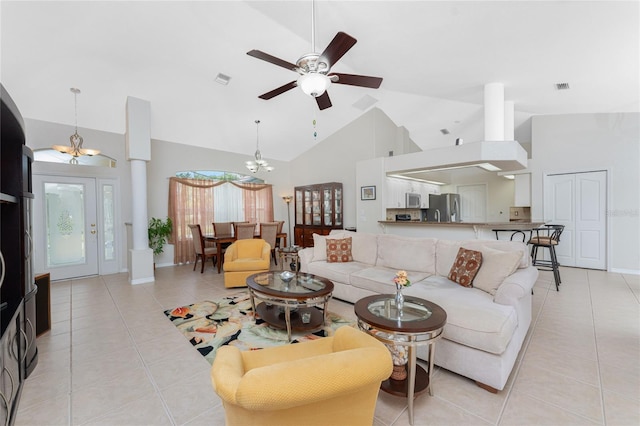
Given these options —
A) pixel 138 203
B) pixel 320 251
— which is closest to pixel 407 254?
pixel 320 251

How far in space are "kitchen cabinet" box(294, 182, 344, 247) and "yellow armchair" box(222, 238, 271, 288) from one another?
2.88m

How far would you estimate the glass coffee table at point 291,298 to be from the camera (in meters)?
2.61

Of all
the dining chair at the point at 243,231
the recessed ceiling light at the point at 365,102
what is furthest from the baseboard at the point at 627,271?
the dining chair at the point at 243,231

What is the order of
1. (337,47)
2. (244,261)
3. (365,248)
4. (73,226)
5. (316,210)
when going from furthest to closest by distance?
(316,210), (73,226), (244,261), (365,248), (337,47)

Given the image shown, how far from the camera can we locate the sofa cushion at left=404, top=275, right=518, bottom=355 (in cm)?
186

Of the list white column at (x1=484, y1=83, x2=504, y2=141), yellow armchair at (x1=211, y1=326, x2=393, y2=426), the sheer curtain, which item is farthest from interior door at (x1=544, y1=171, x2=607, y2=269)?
the sheer curtain

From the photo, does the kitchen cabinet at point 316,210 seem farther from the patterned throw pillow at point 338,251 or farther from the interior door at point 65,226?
the interior door at point 65,226

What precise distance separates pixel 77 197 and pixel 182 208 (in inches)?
71.7

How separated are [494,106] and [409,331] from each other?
3.97m

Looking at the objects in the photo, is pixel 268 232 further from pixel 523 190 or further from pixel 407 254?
pixel 523 190

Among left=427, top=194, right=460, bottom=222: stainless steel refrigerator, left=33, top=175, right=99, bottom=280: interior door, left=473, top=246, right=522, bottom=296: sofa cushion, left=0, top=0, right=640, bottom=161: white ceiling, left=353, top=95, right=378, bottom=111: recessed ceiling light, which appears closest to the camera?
left=473, top=246, right=522, bottom=296: sofa cushion

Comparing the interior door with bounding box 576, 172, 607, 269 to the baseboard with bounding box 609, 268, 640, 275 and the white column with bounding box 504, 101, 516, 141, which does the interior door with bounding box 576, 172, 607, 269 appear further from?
the white column with bounding box 504, 101, 516, 141

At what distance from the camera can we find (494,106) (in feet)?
13.5

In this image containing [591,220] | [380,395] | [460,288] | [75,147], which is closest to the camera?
[380,395]
